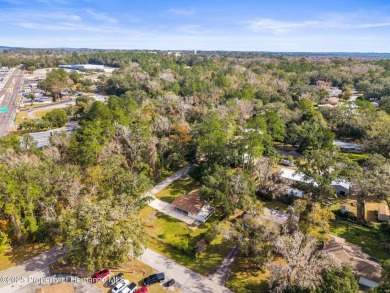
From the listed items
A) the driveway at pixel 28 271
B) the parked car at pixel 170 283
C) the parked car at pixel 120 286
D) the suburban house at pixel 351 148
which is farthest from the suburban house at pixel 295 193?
the driveway at pixel 28 271

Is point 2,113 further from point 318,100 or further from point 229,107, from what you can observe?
point 318,100

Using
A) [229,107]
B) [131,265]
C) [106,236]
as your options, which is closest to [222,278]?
[131,265]

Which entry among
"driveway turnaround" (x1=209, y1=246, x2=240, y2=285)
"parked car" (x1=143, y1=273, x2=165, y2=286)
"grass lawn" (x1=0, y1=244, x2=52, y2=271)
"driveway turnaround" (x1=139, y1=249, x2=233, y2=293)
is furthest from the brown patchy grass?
"grass lawn" (x1=0, y1=244, x2=52, y2=271)

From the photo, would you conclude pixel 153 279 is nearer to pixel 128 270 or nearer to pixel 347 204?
pixel 128 270

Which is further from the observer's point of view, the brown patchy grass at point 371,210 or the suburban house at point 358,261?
the brown patchy grass at point 371,210

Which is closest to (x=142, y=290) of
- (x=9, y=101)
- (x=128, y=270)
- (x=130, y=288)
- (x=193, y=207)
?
(x=130, y=288)

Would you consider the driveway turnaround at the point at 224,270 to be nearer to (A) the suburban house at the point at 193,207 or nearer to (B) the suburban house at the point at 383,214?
(A) the suburban house at the point at 193,207
